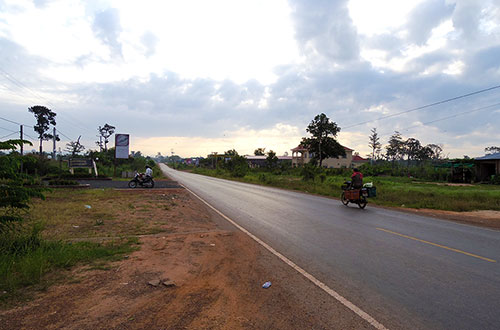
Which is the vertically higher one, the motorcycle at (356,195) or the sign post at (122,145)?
the sign post at (122,145)

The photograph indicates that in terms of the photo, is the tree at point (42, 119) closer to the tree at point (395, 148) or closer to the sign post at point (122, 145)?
the sign post at point (122, 145)

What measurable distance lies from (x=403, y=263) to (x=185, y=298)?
415 cm

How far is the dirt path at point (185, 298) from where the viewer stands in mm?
3324

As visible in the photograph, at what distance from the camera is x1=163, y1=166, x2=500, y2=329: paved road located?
367 cm

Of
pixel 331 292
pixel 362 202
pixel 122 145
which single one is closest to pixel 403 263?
pixel 331 292

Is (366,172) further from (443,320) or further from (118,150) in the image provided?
(443,320)

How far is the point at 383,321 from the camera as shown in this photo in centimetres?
343

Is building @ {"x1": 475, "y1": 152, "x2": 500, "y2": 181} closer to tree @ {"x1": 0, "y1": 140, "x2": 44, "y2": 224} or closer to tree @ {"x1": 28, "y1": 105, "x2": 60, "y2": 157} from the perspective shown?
tree @ {"x1": 0, "y1": 140, "x2": 44, "y2": 224}

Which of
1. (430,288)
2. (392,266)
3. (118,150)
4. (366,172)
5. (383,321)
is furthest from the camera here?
(366,172)

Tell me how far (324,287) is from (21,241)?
583 centimetres

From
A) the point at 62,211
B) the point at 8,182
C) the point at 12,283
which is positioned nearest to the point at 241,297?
the point at 12,283

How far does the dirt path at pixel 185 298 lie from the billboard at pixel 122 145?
35.6 m

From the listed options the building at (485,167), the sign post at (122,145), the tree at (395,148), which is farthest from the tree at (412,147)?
the sign post at (122,145)

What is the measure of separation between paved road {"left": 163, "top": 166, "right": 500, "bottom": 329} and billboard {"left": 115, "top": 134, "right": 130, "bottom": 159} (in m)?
32.8
